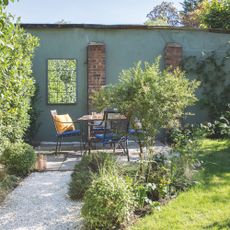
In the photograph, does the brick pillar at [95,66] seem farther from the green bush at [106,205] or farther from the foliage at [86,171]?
the green bush at [106,205]

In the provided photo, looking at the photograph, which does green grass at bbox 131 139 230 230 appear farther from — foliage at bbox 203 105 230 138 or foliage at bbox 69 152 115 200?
foliage at bbox 69 152 115 200

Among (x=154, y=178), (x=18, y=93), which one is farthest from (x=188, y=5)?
(x=154, y=178)

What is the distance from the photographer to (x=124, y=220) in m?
3.82

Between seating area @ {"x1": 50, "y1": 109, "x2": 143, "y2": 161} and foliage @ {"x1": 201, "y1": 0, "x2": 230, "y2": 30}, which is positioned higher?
foliage @ {"x1": 201, "y1": 0, "x2": 230, "y2": 30}

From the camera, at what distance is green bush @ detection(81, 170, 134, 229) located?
3684mm

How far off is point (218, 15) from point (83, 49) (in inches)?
176

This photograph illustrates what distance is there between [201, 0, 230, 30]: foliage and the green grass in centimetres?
663

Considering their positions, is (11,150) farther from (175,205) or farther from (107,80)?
(107,80)

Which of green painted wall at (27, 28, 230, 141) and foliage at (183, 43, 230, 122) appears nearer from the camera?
green painted wall at (27, 28, 230, 141)

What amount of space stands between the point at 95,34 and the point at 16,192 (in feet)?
18.8

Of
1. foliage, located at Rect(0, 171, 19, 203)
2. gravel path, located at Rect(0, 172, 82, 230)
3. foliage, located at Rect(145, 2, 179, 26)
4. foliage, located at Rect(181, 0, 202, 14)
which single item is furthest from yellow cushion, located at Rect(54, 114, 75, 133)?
foliage, located at Rect(181, 0, 202, 14)

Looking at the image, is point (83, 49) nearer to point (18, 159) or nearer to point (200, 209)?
point (18, 159)

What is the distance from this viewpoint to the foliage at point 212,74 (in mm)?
10078

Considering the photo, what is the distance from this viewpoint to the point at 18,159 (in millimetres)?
5953
